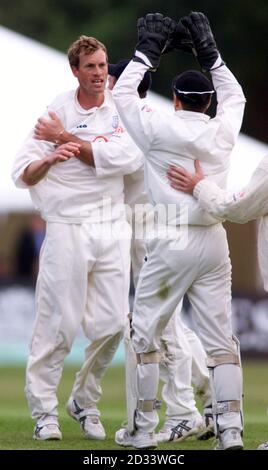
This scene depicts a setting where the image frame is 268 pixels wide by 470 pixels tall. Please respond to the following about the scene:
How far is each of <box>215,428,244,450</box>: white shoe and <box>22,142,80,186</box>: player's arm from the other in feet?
6.48

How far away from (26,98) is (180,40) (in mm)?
8342

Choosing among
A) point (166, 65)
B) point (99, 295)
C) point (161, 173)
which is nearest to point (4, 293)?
point (99, 295)

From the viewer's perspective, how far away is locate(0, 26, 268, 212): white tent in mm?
15875

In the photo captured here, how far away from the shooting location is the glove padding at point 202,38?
7.75 m

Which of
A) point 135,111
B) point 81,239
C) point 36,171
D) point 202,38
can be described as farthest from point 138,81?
point 81,239

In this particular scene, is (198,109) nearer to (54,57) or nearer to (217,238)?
(217,238)

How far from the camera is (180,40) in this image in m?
7.91

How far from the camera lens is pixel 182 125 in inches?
302

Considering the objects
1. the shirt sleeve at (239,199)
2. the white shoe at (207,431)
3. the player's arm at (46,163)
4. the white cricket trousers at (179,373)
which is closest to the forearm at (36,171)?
the player's arm at (46,163)

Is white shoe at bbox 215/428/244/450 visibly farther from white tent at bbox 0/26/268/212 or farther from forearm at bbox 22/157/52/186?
white tent at bbox 0/26/268/212

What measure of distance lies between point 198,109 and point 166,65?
21.0m

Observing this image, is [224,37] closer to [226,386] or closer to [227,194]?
[227,194]
